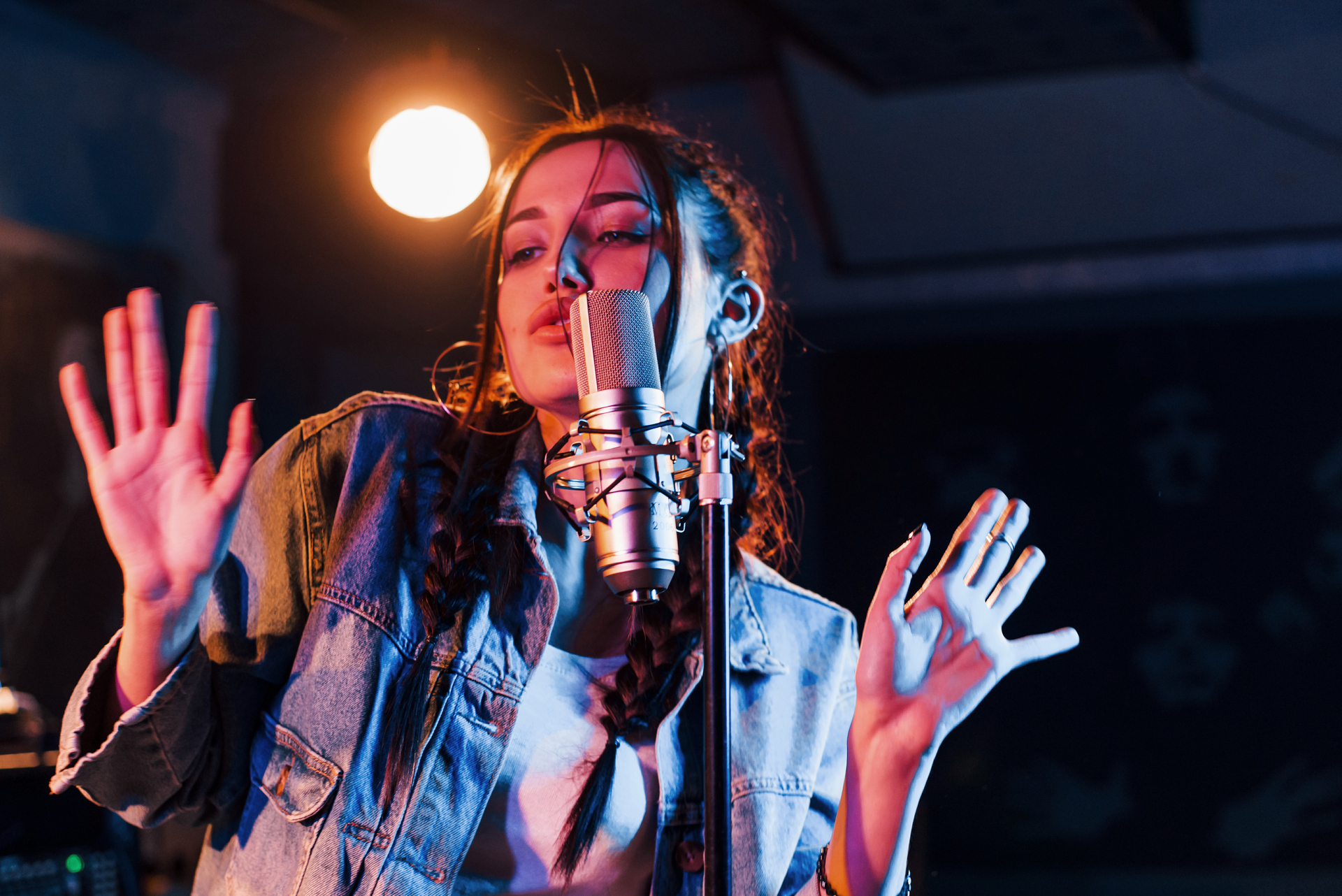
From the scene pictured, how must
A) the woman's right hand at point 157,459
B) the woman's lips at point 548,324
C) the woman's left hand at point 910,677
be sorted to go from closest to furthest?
1. the woman's right hand at point 157,459
2. the woman's left hand at point 910,677
3. the woman's lips at point 548,324

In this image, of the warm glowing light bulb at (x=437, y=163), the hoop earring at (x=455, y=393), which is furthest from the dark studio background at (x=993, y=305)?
the hoop earring at (x=455, y=393)

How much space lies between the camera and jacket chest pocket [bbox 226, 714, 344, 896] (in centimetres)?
111

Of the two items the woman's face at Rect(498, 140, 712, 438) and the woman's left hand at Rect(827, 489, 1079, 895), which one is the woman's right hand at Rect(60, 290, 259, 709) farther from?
the woman's left hand at Rect(827, 489, 1079, 895)

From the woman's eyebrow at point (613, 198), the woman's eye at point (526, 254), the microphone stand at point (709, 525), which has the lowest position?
the microphone stand at point (709, 525)

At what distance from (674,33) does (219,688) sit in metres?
2.01

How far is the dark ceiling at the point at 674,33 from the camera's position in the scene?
2.32 meters

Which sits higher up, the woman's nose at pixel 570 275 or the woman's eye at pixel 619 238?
the woman's eye at pixel 619 238

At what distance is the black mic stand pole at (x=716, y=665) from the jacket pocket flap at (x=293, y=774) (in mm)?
554

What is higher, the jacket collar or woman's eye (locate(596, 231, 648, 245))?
woman's eye (locate(596, 231, 648, 245))

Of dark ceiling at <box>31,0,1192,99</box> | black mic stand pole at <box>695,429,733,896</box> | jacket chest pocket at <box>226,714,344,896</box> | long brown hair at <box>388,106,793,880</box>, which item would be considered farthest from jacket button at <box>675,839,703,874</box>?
dark ceiling at <box>31,0,1192,99</box>

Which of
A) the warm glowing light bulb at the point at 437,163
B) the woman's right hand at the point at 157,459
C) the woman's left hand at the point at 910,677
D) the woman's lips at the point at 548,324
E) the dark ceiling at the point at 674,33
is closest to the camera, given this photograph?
the woman's right hand at the point at 157,459

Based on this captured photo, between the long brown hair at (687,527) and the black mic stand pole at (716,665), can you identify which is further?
the long brown hair at (687,527)

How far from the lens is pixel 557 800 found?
117 centimetres

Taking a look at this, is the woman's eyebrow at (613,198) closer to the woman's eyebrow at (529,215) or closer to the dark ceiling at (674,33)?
the woman's eyebrow at (529,215)
